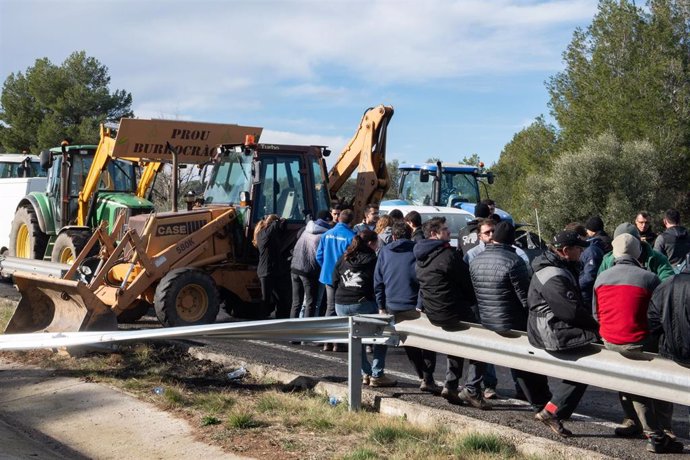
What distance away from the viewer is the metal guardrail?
5859 millimetres

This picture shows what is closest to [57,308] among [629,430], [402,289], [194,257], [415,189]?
[194,257]

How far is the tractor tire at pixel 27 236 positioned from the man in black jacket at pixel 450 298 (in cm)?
1244

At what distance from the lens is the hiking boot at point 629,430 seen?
675 centimetres

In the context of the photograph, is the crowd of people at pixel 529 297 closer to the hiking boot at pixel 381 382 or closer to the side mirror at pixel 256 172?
the hiking boot at pixel 381 382

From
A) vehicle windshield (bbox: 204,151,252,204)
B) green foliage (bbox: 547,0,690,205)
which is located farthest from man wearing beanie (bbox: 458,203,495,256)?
green foliage (bbox: 547,0,690,205)

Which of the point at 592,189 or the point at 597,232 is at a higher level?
the point at 592,189

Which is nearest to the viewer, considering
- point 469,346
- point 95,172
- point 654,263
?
point 469,346

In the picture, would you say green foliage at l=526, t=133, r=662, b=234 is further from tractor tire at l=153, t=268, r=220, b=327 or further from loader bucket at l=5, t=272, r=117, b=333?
loader bucket at l=5, t=272, r=117, b=333

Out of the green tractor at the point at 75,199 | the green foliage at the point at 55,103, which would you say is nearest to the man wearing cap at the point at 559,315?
the green tractor at the point at 75,199

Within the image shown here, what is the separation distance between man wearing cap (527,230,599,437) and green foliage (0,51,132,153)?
142 ft

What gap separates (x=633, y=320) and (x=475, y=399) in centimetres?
182

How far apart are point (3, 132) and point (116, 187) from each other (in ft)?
121

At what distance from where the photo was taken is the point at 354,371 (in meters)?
7.44

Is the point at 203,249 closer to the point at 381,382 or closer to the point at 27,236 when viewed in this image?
the point at 381,382
